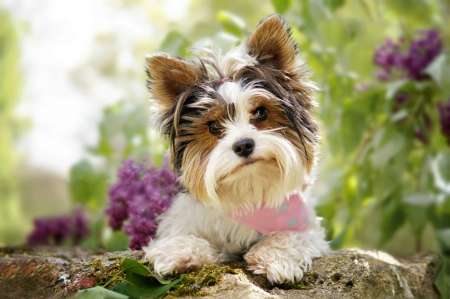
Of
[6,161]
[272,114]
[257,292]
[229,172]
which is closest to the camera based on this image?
[257,292]

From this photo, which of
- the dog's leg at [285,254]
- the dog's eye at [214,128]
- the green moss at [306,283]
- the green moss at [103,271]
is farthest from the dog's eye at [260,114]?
the green moss at [103,271]

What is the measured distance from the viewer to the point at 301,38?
3.80 meters

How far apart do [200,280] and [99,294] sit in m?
0.37

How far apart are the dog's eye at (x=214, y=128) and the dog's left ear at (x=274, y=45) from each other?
38 centimetres

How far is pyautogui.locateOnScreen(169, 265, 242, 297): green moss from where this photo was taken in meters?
1.91

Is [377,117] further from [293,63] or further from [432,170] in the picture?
[293,63]

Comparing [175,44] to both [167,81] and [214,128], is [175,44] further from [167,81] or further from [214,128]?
[214,128]

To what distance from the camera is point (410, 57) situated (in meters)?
3.76

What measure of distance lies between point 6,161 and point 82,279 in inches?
188

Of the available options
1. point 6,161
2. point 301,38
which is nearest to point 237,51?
point 301,38

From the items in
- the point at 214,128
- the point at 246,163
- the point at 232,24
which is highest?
the point at 232,24

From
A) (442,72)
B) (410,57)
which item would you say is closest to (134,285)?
(442,72)

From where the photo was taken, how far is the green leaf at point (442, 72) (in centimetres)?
330

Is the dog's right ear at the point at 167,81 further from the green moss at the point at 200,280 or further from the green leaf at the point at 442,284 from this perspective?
the green leaf at the point at 442,284
